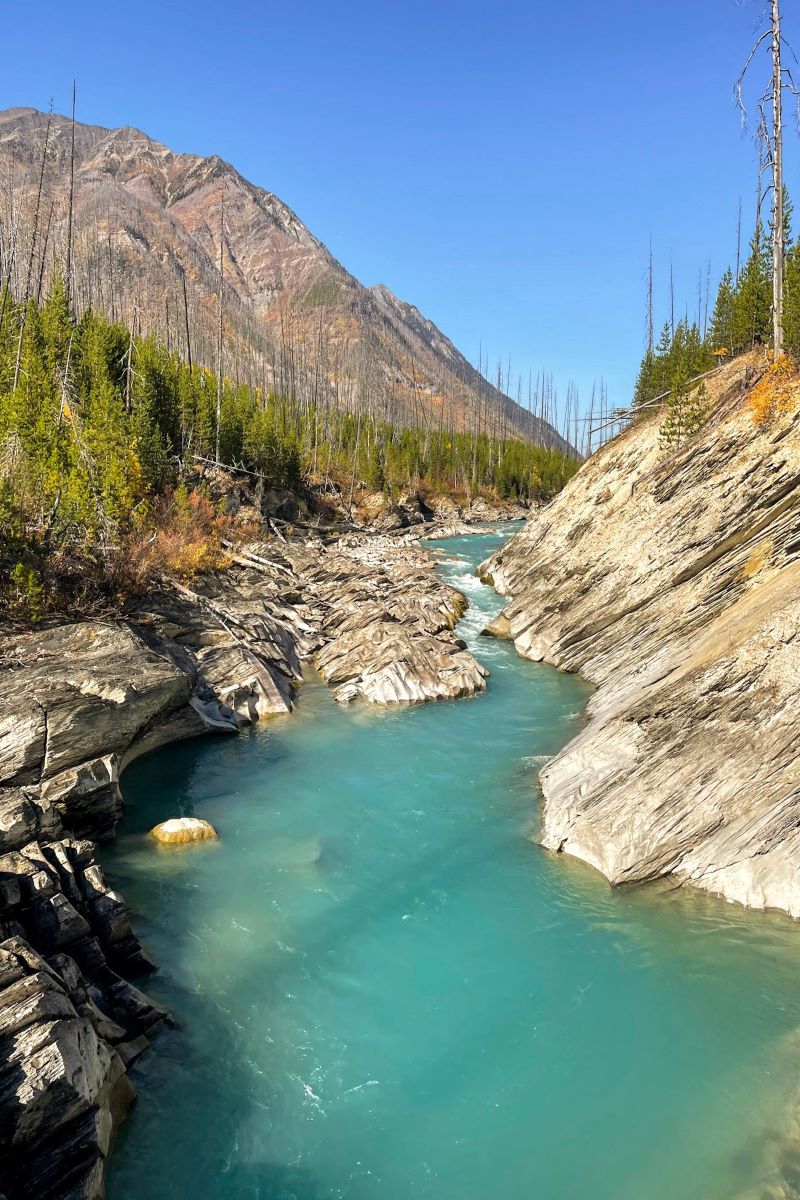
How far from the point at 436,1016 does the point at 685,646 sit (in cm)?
1260

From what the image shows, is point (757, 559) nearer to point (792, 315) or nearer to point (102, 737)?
point (792, 315)

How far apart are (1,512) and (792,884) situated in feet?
78.3

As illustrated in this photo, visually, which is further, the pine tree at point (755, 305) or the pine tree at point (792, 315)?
the pine tree at point (755, 305)

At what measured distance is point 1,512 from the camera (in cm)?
2075

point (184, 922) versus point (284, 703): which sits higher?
point (284, 703)

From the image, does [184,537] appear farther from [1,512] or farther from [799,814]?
[799,814]

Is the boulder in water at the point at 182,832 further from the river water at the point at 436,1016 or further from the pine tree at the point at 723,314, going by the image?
the pine tree at the point at 723,314

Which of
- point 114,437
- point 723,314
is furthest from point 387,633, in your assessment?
point 723,314

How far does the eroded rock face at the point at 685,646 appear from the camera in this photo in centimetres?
1352

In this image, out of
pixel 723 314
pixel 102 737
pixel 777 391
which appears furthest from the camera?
pixel 723 314

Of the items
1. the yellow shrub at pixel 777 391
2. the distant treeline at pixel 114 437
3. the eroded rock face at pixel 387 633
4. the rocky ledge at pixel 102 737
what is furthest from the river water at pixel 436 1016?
the yellow shrub at pixel 777 391

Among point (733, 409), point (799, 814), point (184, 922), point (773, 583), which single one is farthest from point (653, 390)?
point (184, 922)

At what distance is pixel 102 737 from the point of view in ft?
54.6

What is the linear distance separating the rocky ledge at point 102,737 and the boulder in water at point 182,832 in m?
1.28
